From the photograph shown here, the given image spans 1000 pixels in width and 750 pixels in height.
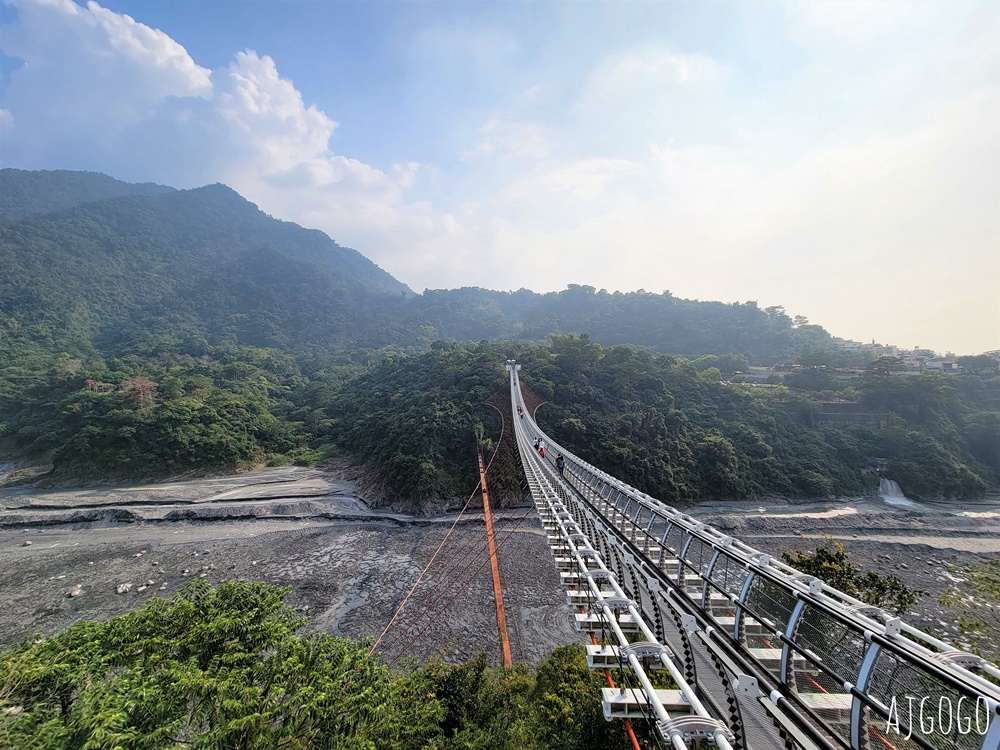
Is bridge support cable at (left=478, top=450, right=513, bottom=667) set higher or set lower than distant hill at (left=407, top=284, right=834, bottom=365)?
lower

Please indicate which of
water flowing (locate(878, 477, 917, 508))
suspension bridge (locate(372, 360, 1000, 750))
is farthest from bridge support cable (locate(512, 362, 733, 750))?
water flowing (locate(878, 477, 917, 508))

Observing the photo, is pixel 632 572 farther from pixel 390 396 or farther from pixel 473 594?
pixel 390 396

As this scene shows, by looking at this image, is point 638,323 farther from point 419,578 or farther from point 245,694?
point 245,694

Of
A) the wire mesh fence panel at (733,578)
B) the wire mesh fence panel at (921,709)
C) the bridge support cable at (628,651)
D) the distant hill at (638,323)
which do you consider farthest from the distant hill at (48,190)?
the wire mesh fence panel at (921,709)

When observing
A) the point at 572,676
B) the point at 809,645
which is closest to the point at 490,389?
the point at 572,676

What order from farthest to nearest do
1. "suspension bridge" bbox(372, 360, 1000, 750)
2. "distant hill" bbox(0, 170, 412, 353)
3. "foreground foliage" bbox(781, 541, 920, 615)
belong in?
1. "distant hill" bbox(0, 170, 412, 353)
2. "foreground foliage" bbox(781, 541, 920, 615)
3. "suspension bridge" bbox(372, 360, 1000, 750)

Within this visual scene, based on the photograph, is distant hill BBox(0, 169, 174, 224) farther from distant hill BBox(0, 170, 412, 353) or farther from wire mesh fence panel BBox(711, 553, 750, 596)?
wire mesh fence panel BBox(711, 553, 750, 596)

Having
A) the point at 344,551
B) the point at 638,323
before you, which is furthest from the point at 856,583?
the point at 638,323

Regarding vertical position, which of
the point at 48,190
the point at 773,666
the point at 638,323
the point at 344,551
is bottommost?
the point at 344,551
